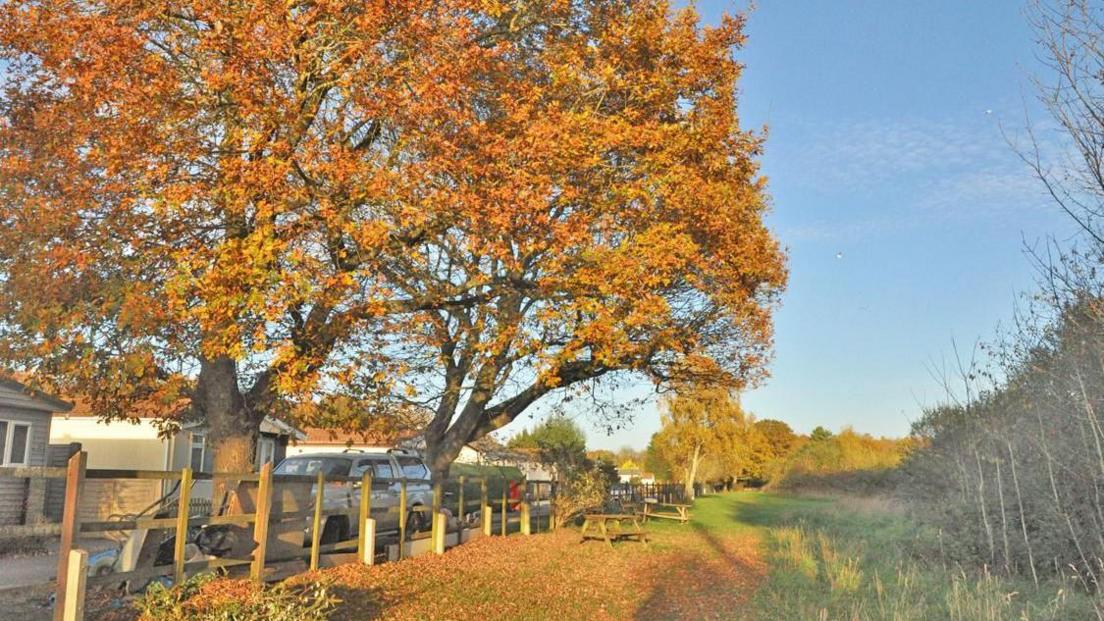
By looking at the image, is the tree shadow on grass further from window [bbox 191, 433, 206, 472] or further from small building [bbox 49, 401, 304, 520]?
window [bbox 191, 433, 206, 472]

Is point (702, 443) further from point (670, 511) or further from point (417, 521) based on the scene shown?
point (417, 521)

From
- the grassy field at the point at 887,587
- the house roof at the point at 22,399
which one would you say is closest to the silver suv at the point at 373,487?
the grassy field at the point at 887,587

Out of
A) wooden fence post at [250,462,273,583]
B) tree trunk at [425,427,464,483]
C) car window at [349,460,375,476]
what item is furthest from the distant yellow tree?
wooden fence post at [250,462,273,583]

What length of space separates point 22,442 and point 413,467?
9064mm

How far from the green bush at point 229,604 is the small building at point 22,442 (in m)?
13.7

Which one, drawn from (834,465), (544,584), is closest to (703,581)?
(544,584)

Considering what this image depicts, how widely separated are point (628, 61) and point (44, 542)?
15.6m

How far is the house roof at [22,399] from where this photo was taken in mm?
20109

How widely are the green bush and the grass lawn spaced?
0.27 m

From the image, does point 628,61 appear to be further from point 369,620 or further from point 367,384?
point 369,620

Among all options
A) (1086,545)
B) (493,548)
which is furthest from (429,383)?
(1086,545)

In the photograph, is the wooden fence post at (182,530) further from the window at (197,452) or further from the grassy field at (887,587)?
the window at (197,452)

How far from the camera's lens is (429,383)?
22.0 m

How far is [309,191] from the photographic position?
12.7m
